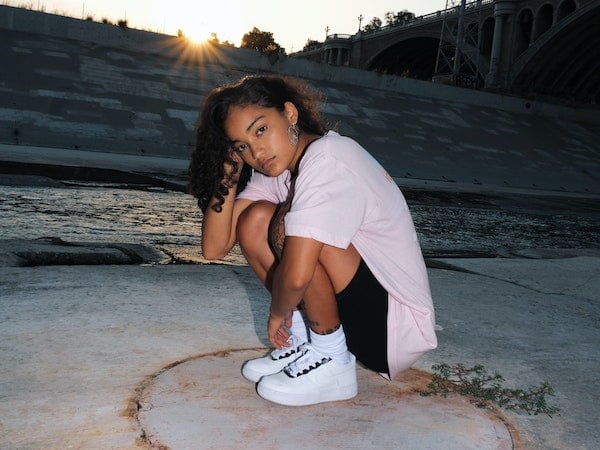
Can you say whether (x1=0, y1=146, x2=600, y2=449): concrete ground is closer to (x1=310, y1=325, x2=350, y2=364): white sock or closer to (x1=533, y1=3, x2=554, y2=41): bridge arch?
(x1=310, y1=325, x2=350, y2=364): white sock

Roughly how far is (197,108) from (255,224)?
40.1ft

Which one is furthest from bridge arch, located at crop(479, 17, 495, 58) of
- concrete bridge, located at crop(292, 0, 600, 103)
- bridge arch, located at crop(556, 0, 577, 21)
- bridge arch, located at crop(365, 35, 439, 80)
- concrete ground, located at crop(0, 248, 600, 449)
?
concrete ground, located at crop(0, 248, 600, 449)

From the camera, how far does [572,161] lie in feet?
57.4

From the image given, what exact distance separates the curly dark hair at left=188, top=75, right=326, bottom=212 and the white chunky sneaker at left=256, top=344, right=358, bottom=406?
614 mm

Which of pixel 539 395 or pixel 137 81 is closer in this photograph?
pixel 539 395

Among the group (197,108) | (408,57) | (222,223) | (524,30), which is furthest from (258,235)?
(408,57)

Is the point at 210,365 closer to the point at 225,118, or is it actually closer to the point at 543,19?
the point at 225,118

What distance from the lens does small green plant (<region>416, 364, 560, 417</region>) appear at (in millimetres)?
1910

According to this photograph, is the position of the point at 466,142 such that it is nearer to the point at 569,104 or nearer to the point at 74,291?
the point at 569,104

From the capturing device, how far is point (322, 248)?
181 cm

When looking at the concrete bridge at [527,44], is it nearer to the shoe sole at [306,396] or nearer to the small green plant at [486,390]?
the small green plant at [486,390]

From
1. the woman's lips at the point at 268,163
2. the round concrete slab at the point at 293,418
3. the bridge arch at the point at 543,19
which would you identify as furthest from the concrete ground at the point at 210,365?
the bridge arch at the point at 543,19

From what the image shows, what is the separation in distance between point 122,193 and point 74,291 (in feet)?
13.1

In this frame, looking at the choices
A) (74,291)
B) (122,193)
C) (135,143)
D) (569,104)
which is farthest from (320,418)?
(569,104)
